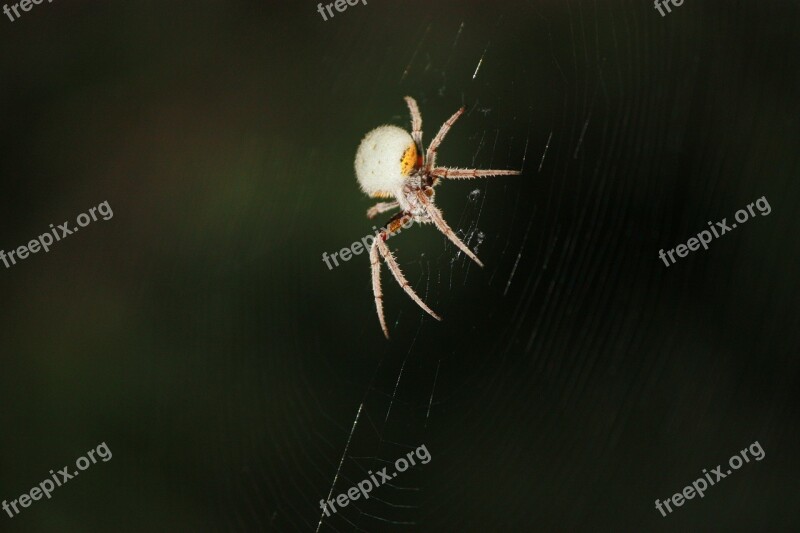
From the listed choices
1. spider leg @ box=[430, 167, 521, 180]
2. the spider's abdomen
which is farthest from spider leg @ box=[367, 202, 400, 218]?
spider leg @ box=[430, 167, 521, 180]

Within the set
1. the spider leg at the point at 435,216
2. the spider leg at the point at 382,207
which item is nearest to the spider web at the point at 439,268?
the spider leg at the point at 382,207

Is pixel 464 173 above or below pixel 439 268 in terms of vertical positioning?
above

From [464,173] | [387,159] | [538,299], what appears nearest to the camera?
[464,173]

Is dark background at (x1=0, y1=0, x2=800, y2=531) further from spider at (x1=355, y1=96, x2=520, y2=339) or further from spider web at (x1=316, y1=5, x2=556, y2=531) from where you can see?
spider at (x1=355, y1=96, x2=520, y2=339)

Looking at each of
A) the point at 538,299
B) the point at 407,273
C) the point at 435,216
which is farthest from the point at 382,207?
the point at 538,299

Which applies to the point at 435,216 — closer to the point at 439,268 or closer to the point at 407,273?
the point at 439,268

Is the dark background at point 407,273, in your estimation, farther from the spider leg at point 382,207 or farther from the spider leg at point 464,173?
the spider leg at point 464,173

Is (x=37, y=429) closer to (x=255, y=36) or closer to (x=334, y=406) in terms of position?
(x=334, y=406)
